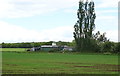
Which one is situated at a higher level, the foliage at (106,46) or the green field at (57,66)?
the foliage at (106,46)

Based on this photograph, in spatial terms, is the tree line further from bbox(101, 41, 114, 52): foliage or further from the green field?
the green field

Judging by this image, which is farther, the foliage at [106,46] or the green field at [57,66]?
the foliage at [106,46]

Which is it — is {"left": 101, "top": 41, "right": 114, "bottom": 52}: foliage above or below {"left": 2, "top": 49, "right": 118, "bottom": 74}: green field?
above

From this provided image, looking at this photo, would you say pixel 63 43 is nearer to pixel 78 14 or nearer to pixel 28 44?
pixel 28 44

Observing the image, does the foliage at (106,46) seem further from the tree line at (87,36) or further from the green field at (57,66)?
the green field at (57,66)

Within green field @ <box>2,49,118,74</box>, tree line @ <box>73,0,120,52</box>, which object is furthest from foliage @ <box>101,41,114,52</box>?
green field @ <box>2,49,118,74</box>

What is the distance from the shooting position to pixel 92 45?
249ft

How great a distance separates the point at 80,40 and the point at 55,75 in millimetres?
54475

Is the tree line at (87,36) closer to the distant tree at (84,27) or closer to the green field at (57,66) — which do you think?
the distant tree at (84,27)

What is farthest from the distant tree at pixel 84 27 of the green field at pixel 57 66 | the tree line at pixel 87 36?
the green field at pixel 57 66

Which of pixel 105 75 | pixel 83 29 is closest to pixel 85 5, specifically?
pixel 83 29

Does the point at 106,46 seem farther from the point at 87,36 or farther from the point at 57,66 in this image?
the point at 57,66

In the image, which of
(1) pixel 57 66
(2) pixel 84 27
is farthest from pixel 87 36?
(1) pixel 57 66

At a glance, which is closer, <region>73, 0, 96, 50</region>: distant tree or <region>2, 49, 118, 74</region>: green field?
<region>2, 49, 118, 74</region>: green field
